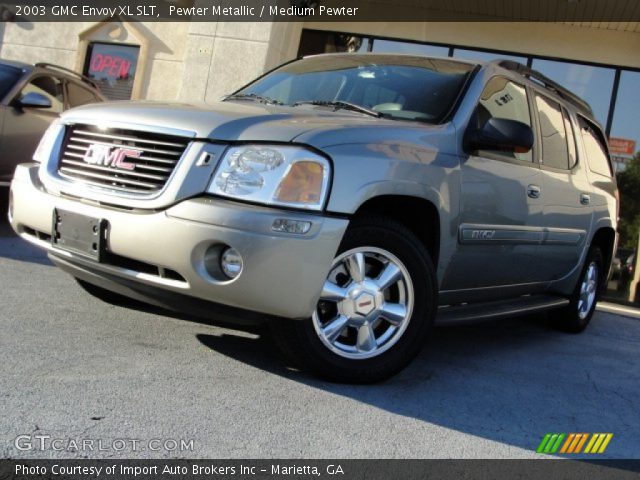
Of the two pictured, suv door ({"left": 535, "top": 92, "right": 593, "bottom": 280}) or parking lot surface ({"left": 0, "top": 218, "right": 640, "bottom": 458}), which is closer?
parking lot surface ({"left": 0, "top": 218, "right": 640, "bottom": 458})

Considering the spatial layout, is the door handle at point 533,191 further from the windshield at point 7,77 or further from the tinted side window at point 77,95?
the tinted side window at point 77,95

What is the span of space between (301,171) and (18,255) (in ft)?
11.1

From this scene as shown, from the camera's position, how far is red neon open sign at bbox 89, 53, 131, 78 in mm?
12633

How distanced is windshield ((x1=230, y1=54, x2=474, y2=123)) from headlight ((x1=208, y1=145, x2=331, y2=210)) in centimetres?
97

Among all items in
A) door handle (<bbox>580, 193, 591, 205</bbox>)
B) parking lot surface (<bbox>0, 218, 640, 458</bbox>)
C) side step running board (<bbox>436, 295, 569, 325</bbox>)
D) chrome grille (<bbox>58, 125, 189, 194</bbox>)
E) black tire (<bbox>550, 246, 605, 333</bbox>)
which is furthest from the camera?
black tire (<bbox>550, 246, 605, 333</bbox>)

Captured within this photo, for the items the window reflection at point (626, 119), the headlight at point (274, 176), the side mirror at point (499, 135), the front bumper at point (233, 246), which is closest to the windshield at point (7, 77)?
→ the front bumper at point (233, 246)

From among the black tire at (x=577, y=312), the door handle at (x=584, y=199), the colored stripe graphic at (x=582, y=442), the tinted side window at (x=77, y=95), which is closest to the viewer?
the colored stripe graphic at (x=582, y=442)

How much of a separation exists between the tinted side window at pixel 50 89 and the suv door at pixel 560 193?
5.05m

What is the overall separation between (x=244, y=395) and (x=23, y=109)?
5.03 meters

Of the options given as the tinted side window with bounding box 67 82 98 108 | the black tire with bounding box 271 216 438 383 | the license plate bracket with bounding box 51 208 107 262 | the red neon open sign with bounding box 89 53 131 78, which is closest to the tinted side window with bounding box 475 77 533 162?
the black tire with bounding box 271 216 438 383

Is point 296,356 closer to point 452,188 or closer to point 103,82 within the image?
point 452,188

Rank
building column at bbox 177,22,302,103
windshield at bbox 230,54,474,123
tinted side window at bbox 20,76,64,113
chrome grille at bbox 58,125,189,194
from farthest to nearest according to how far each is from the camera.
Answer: building column at bbox 177,22,302,103, tinted side window at bbox 20,76,64,113, windshield at bbox 230,54,474,123, chrome grille at bbox 58,125,189,194

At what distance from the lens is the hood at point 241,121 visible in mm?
2748

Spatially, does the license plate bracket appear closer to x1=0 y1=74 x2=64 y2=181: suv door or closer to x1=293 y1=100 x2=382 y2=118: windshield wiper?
x1=293 y1=100 x2=382 y2=118: windshield wiper
